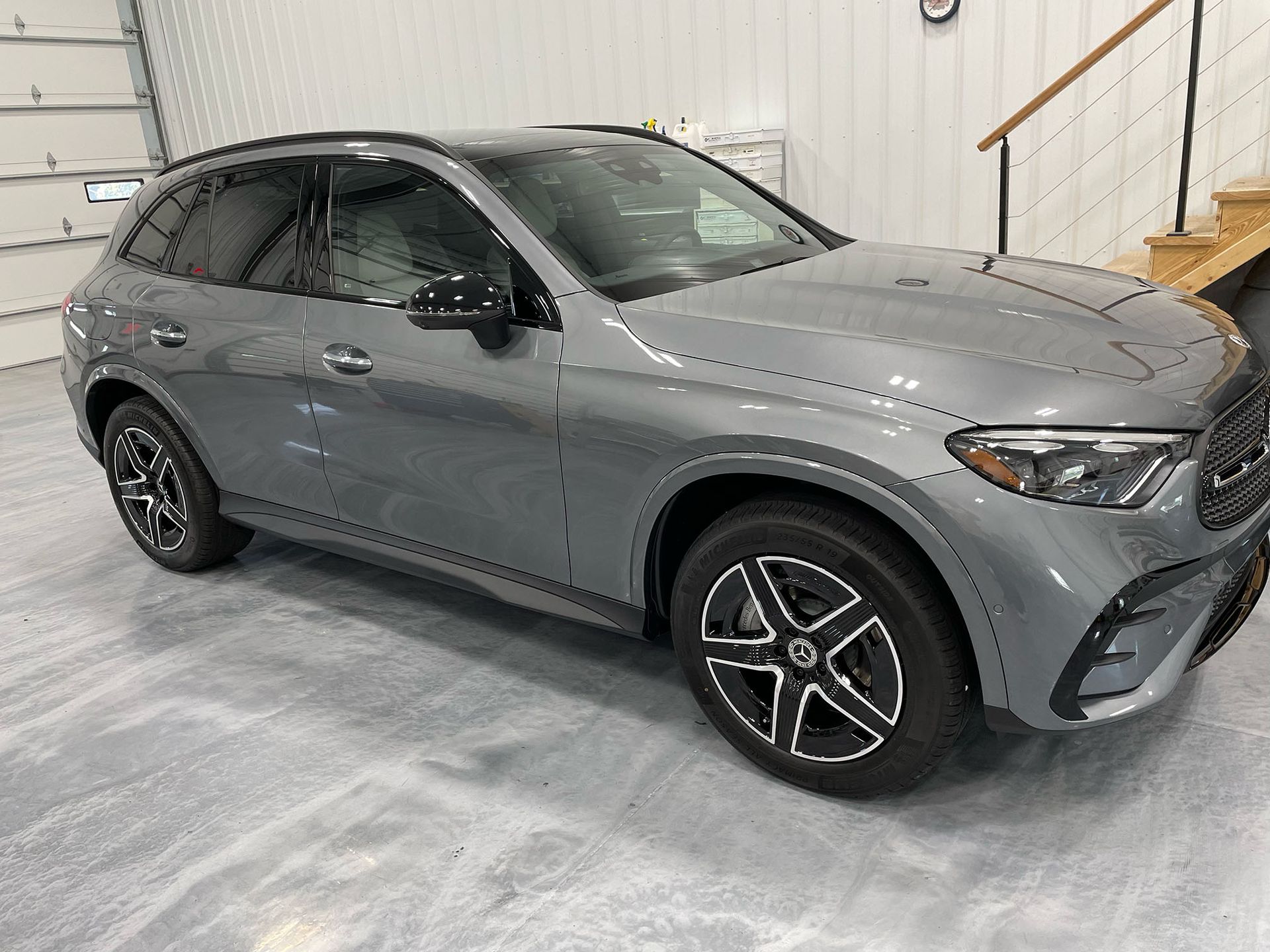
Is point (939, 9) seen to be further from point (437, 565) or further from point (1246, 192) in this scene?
point (437, 565)

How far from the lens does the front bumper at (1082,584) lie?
1.78 meters

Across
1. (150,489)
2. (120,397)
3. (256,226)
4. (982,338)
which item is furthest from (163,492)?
(982,338)

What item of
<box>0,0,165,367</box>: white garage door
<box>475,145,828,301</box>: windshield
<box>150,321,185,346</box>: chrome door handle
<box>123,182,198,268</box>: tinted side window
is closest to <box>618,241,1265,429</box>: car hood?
<box>475,145,828,301</box>: windshield

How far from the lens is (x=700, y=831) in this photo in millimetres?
2197

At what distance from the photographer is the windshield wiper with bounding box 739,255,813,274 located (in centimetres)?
266

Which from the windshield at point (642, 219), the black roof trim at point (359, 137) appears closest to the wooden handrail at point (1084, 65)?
the windshield at point (642, 219)

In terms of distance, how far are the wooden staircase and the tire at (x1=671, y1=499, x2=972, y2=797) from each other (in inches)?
124

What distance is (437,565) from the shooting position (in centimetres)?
284

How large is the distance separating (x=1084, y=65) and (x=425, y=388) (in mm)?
3980

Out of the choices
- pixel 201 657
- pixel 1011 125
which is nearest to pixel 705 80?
pixel 1011 125

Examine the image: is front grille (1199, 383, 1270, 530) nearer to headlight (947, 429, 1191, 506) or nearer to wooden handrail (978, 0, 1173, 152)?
headlight (947, 429, 1191, 506)

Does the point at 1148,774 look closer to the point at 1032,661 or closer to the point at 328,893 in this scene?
the point at 1032,661

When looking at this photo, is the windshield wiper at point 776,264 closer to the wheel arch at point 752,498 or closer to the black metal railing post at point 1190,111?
the wheel arch at point 752,498

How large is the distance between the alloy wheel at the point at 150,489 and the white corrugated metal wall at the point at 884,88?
4.57m
